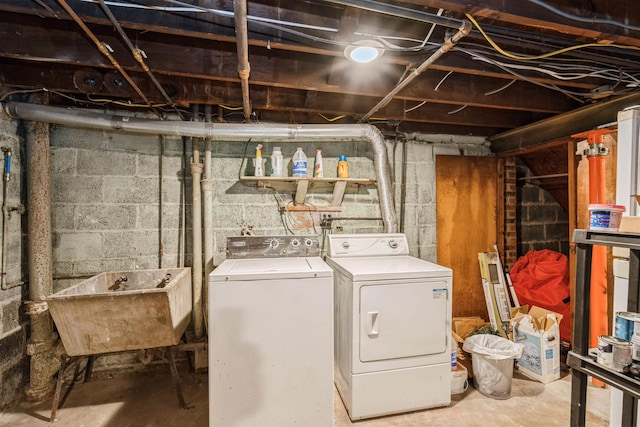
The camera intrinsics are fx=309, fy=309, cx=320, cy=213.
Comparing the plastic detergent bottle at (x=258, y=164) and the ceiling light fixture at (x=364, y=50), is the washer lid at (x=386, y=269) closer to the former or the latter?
the plastic detergent bottle at (x=258, y=164)

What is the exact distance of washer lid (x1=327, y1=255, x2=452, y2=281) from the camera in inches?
79.0

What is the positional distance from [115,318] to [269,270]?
1.03m

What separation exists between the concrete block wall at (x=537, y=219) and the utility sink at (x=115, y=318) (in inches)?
141

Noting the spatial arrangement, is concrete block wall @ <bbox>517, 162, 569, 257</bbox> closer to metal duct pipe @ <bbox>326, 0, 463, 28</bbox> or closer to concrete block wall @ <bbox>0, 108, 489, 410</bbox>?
concrete block wall @ <bbox>0, 108, 489, 410</bbox>

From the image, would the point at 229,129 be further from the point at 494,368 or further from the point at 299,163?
the point at 494,368

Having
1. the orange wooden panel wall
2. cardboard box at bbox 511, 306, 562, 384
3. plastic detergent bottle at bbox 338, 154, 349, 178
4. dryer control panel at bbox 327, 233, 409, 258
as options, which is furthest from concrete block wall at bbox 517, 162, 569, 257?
plastic detergent bottle at bbox 338, 154, 349, 178

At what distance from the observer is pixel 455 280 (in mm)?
3205

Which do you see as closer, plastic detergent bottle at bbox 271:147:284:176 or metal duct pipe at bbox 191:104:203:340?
metal duct pipe at bbox 191:104:203:340

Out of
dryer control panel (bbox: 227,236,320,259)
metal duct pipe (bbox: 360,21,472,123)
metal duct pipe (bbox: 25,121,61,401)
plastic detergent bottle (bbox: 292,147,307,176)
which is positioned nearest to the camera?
metal duct pipe (bbox: 360,21,472,123)

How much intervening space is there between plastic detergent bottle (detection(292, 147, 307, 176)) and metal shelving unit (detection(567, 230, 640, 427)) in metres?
1.92

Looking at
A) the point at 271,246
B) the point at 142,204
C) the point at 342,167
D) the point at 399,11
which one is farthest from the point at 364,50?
the point at 142,204

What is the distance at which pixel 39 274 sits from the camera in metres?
2.24

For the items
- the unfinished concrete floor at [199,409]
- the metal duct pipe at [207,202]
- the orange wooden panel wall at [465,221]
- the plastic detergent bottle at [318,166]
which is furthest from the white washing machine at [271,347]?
the orange wooden panel wall at [465,221]

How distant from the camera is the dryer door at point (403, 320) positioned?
6.51 feet
